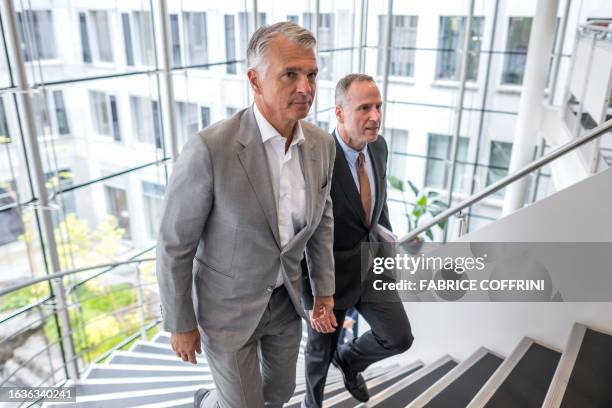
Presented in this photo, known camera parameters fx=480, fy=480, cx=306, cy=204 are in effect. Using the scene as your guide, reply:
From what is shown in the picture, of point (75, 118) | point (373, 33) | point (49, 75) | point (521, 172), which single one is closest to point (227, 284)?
point (521, 172)

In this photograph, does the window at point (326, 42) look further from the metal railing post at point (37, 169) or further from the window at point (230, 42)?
the metal railing post at point (37, 169)

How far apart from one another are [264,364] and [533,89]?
22.7ft

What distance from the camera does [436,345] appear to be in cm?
304

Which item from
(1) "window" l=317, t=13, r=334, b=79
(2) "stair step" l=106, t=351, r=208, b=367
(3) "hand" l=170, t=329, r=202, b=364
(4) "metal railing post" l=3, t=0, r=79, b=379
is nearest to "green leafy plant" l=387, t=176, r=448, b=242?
(1) "window" l=317, t=13, r=334, b=79

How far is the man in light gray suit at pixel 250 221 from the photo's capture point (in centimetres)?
145

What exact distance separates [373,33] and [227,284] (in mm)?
7752

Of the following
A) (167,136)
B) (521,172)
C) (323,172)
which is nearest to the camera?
(323,172)

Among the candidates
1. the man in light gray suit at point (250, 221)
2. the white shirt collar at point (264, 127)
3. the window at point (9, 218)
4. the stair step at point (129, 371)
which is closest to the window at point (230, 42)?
the window at point (9, 218)

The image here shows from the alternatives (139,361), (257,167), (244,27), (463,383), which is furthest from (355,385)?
(244,27)

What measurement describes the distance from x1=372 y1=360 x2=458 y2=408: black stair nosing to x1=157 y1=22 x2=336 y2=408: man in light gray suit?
0.96m

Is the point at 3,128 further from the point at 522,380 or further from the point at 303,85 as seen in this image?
the point at 522,380

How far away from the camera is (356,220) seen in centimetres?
216

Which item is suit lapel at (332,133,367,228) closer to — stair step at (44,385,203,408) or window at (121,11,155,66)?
stair step at (44,385,203,408)

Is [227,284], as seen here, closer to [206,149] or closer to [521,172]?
[206,149]
